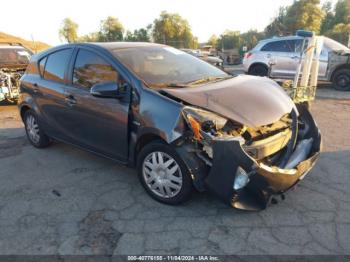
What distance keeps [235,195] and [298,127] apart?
1.40 meters

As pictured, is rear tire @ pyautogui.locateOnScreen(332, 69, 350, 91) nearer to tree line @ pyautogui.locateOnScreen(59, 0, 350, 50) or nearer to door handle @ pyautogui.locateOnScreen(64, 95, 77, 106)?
door handle @ pyautogui.locateOnScreen(64, 95, 77, 106)

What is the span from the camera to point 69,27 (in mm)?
65188

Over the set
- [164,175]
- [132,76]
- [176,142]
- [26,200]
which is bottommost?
[26,200]

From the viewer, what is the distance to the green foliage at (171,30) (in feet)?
183

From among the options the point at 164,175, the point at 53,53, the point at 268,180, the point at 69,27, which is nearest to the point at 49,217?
the point at 164,175

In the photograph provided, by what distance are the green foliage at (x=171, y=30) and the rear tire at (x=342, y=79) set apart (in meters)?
46.7

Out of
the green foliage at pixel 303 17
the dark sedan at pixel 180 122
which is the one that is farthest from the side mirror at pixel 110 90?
the green foliage at pixel 303 17

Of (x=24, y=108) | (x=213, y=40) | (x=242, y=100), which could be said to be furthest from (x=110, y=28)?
(x=242, y=100)

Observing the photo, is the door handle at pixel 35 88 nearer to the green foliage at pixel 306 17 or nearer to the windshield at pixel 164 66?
the windshield at pixel 164 66

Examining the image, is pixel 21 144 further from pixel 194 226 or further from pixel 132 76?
pixel 194 226

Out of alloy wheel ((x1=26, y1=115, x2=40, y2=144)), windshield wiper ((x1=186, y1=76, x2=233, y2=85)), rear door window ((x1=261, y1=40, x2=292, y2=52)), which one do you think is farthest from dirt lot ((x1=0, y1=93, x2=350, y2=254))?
rear door window ((x1=261, y1=40, x2=292, y2=52))

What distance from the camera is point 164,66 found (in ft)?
12.7

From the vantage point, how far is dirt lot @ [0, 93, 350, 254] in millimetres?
2705

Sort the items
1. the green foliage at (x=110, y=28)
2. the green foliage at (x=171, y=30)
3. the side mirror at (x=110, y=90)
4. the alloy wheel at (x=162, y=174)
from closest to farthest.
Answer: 1. the alloy wheel at (x=162, y=174)
2. the side mirror at (x=110, y=90)
3. the green foliage at (x=171, y=30)
4. the green foliage at (x=110, y=28)
